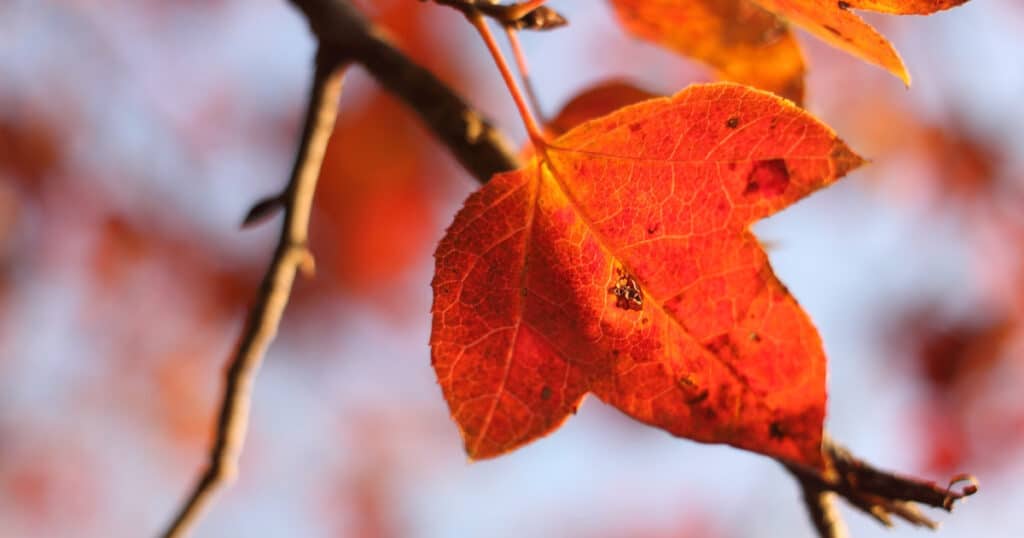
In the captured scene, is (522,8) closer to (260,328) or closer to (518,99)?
(518,99)

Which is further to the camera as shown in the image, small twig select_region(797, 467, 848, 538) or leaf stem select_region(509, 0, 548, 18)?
small twig select_region(797, 467, 848, 538)

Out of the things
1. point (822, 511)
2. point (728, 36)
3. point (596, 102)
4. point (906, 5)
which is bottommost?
point (822, 511)

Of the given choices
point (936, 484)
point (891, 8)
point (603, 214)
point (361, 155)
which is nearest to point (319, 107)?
point (603, 214)

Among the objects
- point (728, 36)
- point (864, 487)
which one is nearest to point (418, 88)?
point (728, 36)

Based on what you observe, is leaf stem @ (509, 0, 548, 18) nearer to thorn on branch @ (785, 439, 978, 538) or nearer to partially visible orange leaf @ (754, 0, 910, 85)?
partially visible orange leaf @ (754, 0, 910, 85)

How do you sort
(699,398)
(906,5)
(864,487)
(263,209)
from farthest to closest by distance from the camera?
(263,209) < (864,487) < (699,398) < (906,5)

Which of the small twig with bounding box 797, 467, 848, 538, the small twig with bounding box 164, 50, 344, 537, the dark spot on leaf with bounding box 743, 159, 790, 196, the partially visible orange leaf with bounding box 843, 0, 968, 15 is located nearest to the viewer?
the partially visible orange leaf with bounding box 843, 0, 968, 15

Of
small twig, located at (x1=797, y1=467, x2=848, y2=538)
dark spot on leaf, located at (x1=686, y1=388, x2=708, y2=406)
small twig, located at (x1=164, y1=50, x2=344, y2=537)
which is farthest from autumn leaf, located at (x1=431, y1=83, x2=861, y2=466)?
small twig, located at (x1=164, y1=50, x2=344, y2=537)

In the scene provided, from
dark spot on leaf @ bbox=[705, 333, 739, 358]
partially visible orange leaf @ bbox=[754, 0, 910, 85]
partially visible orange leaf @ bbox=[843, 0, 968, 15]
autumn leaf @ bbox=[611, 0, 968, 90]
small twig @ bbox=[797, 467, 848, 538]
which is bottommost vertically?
small twig @ bbox=[797, 467, 848, 538]
